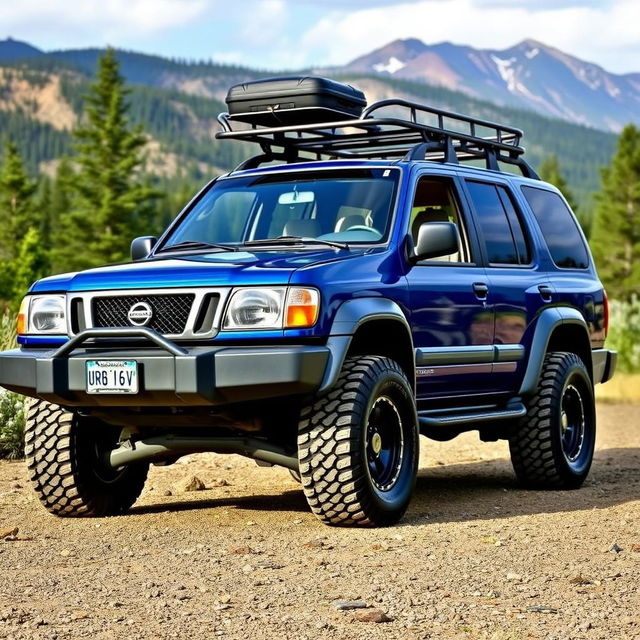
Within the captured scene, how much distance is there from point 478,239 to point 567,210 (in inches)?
73.0

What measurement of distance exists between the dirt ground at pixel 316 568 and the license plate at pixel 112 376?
0.81 metres

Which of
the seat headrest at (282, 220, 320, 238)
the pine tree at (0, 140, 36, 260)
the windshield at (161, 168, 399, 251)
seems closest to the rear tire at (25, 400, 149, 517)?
the windshield at (161, 168, 399, 251)

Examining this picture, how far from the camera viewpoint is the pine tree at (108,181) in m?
69.2

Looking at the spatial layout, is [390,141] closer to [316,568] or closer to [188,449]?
[188,449]

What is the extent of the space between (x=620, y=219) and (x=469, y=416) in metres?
58.6

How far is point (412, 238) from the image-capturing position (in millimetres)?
7270

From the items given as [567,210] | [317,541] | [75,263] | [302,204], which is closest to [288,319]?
[317,541]

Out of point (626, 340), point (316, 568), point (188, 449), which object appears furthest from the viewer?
point (626, 340)

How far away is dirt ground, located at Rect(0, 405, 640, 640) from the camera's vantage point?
4574 millimetres

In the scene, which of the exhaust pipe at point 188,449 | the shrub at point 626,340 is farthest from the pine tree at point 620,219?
the exhaust pipe at point 188,449

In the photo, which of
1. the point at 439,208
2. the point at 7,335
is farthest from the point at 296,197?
the point at 7,335

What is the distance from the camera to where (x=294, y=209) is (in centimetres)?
774

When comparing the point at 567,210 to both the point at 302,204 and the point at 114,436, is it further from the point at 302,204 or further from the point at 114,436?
the point at 114,436

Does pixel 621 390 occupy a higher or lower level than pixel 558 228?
lower
